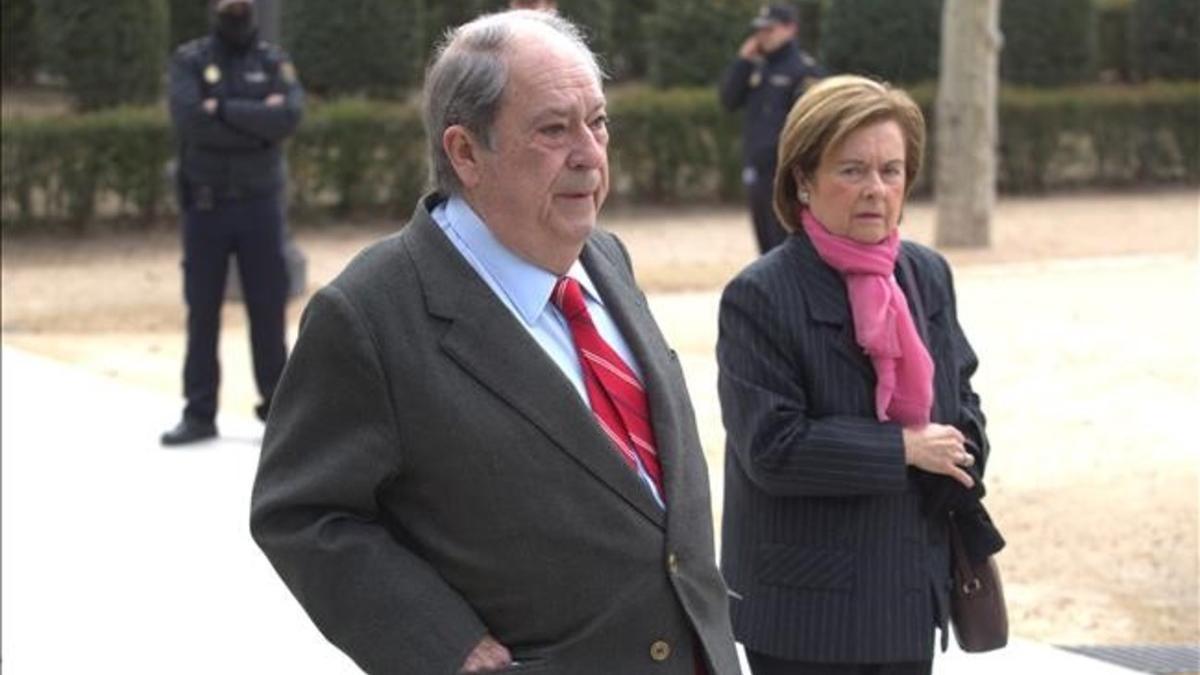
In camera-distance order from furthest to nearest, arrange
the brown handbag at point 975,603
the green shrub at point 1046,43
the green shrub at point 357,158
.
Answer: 1. the green shrub at point 1046,43
2. the green shrub at point 357,158
3. the brown handbag at point 975,603

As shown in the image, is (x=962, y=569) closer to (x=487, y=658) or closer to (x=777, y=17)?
(x=487, y=658)

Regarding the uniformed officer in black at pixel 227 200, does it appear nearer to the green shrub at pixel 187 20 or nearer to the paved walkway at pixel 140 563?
the paved walkway at pixel 140 563

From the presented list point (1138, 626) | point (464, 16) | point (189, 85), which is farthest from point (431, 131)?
point (464, 16)

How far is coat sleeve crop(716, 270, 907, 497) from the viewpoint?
→ 3.79 meters

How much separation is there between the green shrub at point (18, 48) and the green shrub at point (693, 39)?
650 cm

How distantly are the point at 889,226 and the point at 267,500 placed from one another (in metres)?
1.43

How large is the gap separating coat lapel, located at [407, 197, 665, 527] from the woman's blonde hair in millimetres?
1111

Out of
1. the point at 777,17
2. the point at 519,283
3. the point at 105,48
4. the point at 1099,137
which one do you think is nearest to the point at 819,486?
the point at 519,283

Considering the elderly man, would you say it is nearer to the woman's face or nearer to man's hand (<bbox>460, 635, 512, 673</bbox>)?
man's hand (<bbox>460, 635, 512, 673</bbox>)

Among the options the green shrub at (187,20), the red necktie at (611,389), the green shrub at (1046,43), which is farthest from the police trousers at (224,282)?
the green shrub at (1046,43)

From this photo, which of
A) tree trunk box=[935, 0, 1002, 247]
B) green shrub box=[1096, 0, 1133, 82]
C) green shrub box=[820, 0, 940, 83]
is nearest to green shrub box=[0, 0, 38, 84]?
green shrub box=[820, 0, 940, 83]

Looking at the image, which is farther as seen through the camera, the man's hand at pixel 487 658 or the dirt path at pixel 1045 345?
the dirt path at pixel 1045 345

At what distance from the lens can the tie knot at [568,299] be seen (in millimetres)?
3014

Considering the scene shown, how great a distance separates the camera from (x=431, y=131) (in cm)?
297
